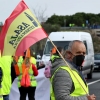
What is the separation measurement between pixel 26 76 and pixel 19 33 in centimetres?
681

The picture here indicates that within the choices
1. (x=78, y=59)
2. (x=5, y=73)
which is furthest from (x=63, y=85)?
(x=5, y=73)

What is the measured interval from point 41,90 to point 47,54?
9.62 meters

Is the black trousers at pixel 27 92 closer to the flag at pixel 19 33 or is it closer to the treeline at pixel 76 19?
the flag at pixel 19 33

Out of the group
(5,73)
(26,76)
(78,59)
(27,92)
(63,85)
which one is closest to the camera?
(63,85)

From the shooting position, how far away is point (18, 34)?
5.58 metres

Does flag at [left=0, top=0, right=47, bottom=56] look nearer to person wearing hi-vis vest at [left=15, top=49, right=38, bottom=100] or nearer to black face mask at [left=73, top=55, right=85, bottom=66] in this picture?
black face mask at [left=73, top=55, right=85, bottom=66]

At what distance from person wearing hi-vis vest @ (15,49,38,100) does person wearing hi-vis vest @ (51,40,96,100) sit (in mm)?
7073

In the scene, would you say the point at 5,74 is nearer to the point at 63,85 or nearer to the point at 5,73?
the point at 5,73

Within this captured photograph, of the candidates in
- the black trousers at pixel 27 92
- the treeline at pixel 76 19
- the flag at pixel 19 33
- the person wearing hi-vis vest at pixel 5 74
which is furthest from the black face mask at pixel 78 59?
the treeline at pixel 76 19

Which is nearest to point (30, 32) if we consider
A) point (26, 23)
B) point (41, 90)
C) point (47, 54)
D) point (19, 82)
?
point (26, 23)

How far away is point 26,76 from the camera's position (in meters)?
12.3

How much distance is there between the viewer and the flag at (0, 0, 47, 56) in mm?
5570

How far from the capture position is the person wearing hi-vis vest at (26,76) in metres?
12.3

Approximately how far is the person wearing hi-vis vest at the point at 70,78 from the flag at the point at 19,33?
1.57 feet
